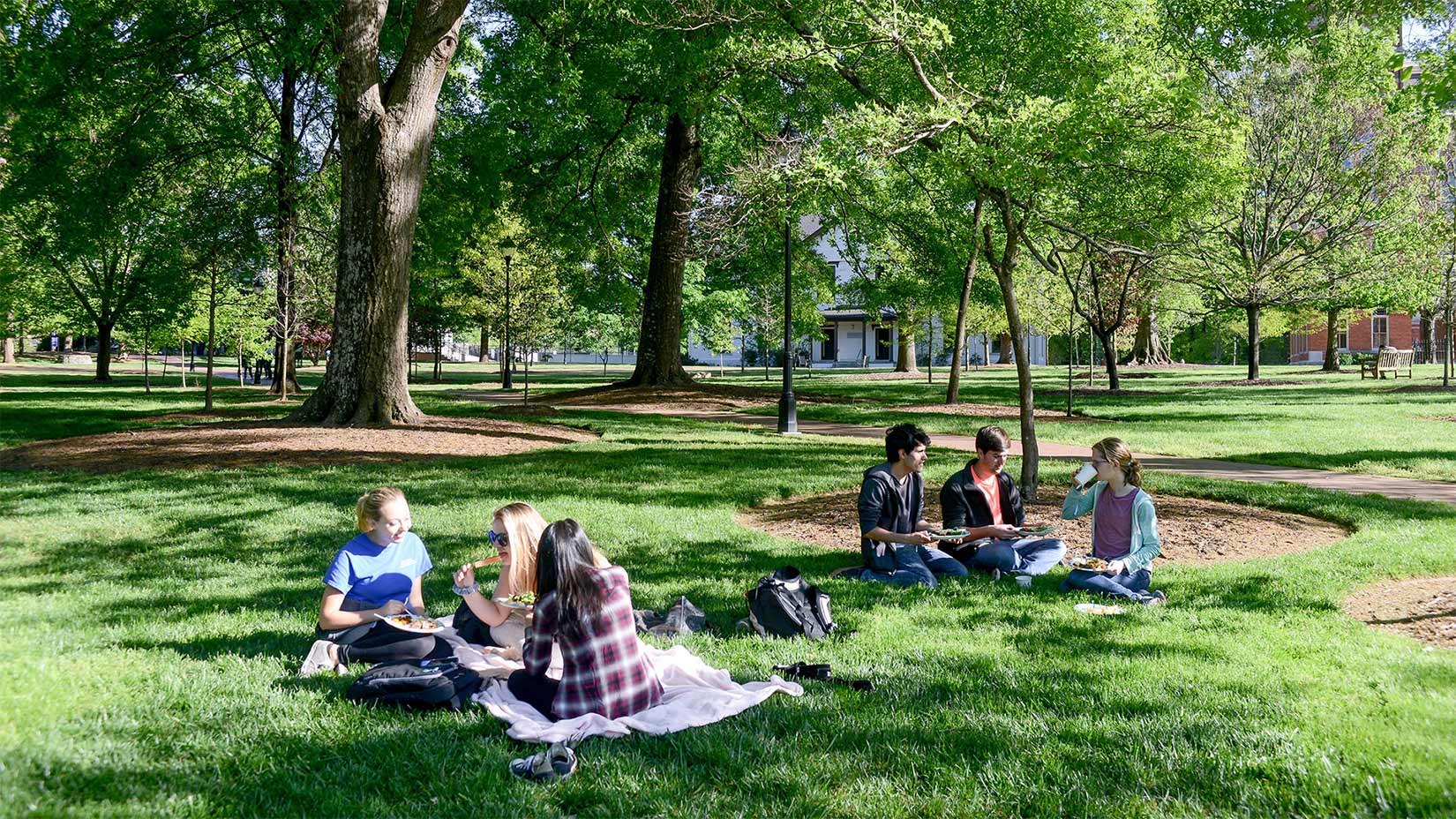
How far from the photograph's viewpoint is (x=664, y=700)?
15.0 ft

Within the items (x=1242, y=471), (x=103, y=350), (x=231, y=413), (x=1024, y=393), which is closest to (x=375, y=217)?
(x=231, y=413)

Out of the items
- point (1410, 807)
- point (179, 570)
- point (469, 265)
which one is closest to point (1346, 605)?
point (1410, 807)

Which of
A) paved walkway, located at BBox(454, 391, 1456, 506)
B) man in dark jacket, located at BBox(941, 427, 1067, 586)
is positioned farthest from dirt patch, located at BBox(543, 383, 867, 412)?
man in dark jacket, located at BBox(941, 427, 1067, 586)

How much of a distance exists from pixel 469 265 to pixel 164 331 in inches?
506

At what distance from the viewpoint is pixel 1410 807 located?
3.44 metres

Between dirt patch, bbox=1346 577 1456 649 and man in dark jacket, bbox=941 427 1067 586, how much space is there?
200cm

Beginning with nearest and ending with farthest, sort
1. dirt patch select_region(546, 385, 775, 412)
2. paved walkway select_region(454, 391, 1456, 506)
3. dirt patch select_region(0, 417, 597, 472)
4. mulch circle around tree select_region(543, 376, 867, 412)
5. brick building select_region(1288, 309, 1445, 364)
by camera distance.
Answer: paved walkway select_region(454, 391, 1456, 506) < dirt patch select_region(0, 417, 597, 472) < mulch circle around tree select_region(543, 376, 867, 412) < dirt patch select_region(546, 385, 775, 412) < brick building select_region(1288, 309, 1445, 364)

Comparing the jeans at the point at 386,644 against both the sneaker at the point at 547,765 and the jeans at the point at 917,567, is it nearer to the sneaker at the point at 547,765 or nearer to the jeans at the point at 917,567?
the sneaker at the point at 547,765

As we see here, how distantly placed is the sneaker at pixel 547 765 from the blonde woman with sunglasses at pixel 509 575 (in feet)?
4.07

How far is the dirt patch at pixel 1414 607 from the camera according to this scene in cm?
573

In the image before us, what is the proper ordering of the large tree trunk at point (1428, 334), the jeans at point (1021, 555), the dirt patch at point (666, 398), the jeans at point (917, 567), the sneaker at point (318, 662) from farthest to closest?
the large tree trunk at point (1428, 334) → the dirt patch at point (666, 398) → the jeans at point (1021, 555) → the jeans at point (917, 567) → the sneaker at point (318, 662)

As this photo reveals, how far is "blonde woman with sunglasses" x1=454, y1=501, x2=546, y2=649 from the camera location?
16.3 feet

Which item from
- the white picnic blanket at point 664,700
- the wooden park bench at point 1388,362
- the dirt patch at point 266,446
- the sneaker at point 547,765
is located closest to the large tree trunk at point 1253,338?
the wooden park bench at point 1388,362

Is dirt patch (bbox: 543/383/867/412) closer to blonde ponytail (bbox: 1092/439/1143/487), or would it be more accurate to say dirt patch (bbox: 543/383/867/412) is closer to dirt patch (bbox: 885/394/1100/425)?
dirt patch (bbox: 885/394/1100/425)
